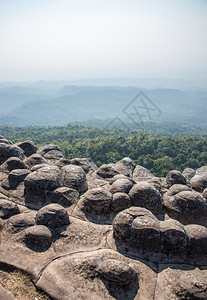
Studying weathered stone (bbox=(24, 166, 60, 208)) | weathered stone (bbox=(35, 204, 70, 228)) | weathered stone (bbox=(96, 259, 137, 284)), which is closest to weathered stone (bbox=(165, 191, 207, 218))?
weathered stone (bbox=(96, 259, 137, 284))

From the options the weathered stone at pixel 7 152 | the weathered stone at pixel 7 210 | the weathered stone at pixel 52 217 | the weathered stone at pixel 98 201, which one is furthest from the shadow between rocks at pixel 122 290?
the weathered stone at pixel 7 152

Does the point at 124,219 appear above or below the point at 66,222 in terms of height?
above

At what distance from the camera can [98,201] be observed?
25.3ft

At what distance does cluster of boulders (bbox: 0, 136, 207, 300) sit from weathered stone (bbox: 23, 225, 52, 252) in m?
0.03

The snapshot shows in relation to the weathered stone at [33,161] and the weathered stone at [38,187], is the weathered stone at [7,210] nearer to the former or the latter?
the weathered stone at [38,187]

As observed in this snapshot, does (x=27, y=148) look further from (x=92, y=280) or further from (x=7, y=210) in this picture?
(x=92, y=280)

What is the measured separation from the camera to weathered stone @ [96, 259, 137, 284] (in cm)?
506

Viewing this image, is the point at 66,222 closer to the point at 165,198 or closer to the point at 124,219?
the point at 124,219

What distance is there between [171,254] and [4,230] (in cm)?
490

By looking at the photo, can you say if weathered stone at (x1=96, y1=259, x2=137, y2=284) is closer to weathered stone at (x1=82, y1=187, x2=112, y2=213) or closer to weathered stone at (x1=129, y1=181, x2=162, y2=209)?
weathered stone at (x1=82, y1=187, x2=112, y2=213)

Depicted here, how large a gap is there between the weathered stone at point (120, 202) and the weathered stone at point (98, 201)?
159 mm

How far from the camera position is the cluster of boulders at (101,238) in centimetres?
510

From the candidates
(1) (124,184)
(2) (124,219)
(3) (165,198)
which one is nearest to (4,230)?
(2) (124,219)

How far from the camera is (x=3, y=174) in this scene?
977cm
